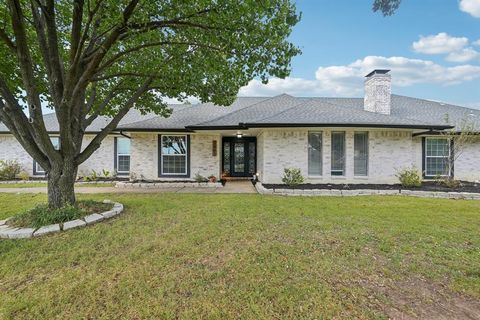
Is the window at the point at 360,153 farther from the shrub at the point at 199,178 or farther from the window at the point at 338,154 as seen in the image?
the shrub at the point at 199,178

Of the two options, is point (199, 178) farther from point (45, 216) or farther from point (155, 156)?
point (45, 216)

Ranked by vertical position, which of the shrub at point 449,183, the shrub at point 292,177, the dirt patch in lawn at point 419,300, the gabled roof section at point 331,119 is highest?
the gabled roof section at point 331,119

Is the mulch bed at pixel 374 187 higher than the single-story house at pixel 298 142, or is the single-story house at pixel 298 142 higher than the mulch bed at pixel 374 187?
the single-story house at pixel 298 142

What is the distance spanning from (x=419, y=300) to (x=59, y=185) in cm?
718

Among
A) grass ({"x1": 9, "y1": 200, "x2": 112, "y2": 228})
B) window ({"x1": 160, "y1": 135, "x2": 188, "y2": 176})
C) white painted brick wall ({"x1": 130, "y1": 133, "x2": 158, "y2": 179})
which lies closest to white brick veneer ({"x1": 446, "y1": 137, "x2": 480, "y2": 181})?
window ({"x1": 160, "y1": 135, "x2": 188, "y2": 176})

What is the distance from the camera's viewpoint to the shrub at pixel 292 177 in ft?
33.7

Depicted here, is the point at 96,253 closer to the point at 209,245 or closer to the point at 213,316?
the point at 209,245

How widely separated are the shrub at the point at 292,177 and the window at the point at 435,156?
654cm

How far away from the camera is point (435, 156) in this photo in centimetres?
1192

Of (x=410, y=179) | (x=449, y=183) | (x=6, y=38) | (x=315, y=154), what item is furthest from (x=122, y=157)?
(x=449, y=183)

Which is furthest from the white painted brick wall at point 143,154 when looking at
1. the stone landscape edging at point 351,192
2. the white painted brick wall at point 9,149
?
the white painted brick wall at point 9,149

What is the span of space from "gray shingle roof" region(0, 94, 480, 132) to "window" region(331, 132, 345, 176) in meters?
0.88

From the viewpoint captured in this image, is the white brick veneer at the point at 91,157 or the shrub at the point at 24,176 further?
the white brick veneer at the point at 91,157

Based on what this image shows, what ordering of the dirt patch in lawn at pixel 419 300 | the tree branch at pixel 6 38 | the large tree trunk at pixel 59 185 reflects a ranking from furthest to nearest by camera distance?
the large tree trunk at pixel 59 185, the tree branch at pixel 6 38, the dirt patch in lawn at pixel 419 300
